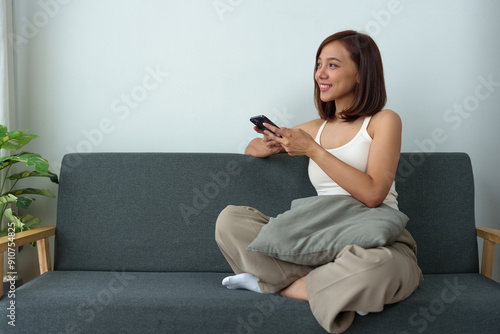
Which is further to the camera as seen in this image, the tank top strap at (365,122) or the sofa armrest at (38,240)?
the tank top strap at (365,122)

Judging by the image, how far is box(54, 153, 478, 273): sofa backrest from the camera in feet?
6.29

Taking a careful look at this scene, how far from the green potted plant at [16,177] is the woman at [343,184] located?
881mm

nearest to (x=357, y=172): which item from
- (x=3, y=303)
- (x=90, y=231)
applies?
(x=90, y=231)

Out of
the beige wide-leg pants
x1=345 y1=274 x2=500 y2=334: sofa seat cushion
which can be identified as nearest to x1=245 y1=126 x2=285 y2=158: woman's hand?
the beige wide-leg pants

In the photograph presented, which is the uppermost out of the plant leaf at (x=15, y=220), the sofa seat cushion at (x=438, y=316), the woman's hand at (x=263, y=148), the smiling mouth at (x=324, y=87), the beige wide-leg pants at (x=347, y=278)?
the smiling mouth at (x=324, y=87)

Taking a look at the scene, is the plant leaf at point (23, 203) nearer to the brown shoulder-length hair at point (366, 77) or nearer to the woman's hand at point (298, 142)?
the woman's hand at point (298, 142)

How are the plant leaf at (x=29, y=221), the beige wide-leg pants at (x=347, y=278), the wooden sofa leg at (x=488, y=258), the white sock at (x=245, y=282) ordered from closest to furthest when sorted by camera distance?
the beige wide-leg pants at (x=347, y=278), the white sock at (x=245, y=282), the wooden sofa leg at (x=488, y=258), the plant leaf at (x=29, y=221)

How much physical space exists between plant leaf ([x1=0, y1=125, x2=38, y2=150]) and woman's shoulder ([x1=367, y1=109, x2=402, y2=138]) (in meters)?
1.44

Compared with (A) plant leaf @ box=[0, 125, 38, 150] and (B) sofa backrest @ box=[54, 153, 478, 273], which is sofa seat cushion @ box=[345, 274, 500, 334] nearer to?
(B) sofa backrest @ box=[54, 153, 478, 273]

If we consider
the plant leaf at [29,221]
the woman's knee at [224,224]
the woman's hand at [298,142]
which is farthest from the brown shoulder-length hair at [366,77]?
the plant leaf at [29,221]

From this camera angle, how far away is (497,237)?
176 centimetres

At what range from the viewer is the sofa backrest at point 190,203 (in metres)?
1.92

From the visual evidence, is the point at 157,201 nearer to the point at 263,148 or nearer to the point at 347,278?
the point at 263,148

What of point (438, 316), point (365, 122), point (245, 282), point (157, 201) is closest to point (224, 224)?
point (245, 282)
